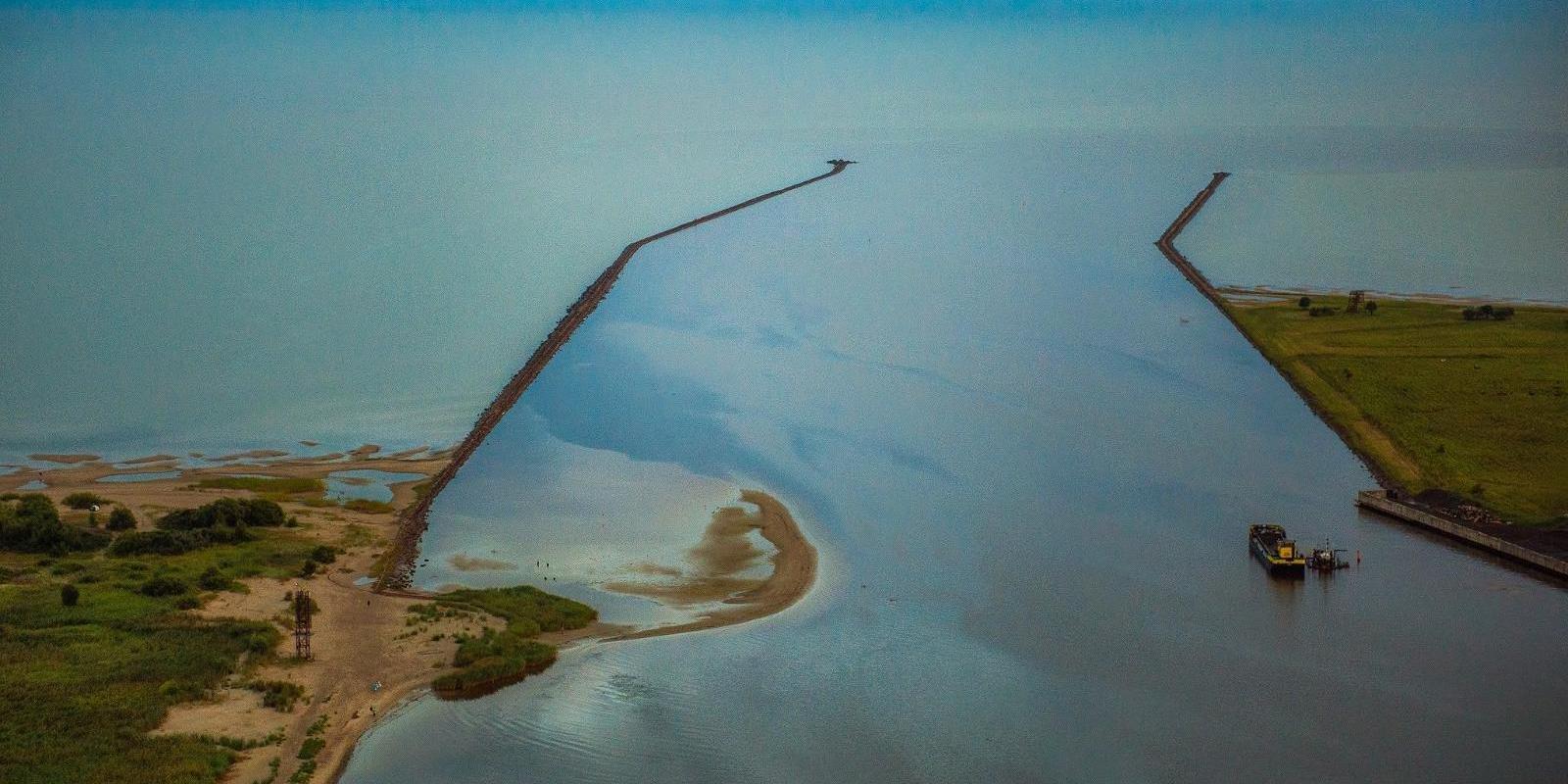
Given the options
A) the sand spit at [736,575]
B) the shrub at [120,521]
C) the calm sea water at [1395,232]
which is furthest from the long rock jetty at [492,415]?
the calm sea water at [1395,232]

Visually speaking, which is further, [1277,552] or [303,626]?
[1277,552]

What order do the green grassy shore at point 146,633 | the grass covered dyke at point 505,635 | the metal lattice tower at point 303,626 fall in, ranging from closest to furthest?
1. the green grassy shore at point 146,633
2. the grass covered dyke at point 505,635
3. the metal lattice tower at point 303,626

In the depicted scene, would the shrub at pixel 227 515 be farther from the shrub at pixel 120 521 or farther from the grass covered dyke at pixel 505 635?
the grass covered dyke at pixel 505 635

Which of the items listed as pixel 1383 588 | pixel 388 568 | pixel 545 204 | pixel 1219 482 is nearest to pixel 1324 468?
pixel 1219 482

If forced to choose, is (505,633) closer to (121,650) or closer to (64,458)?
(121,650)

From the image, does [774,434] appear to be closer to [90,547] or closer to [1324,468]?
[1324,468]

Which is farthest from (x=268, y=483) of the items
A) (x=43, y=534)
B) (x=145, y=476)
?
(x=43, y=534)
